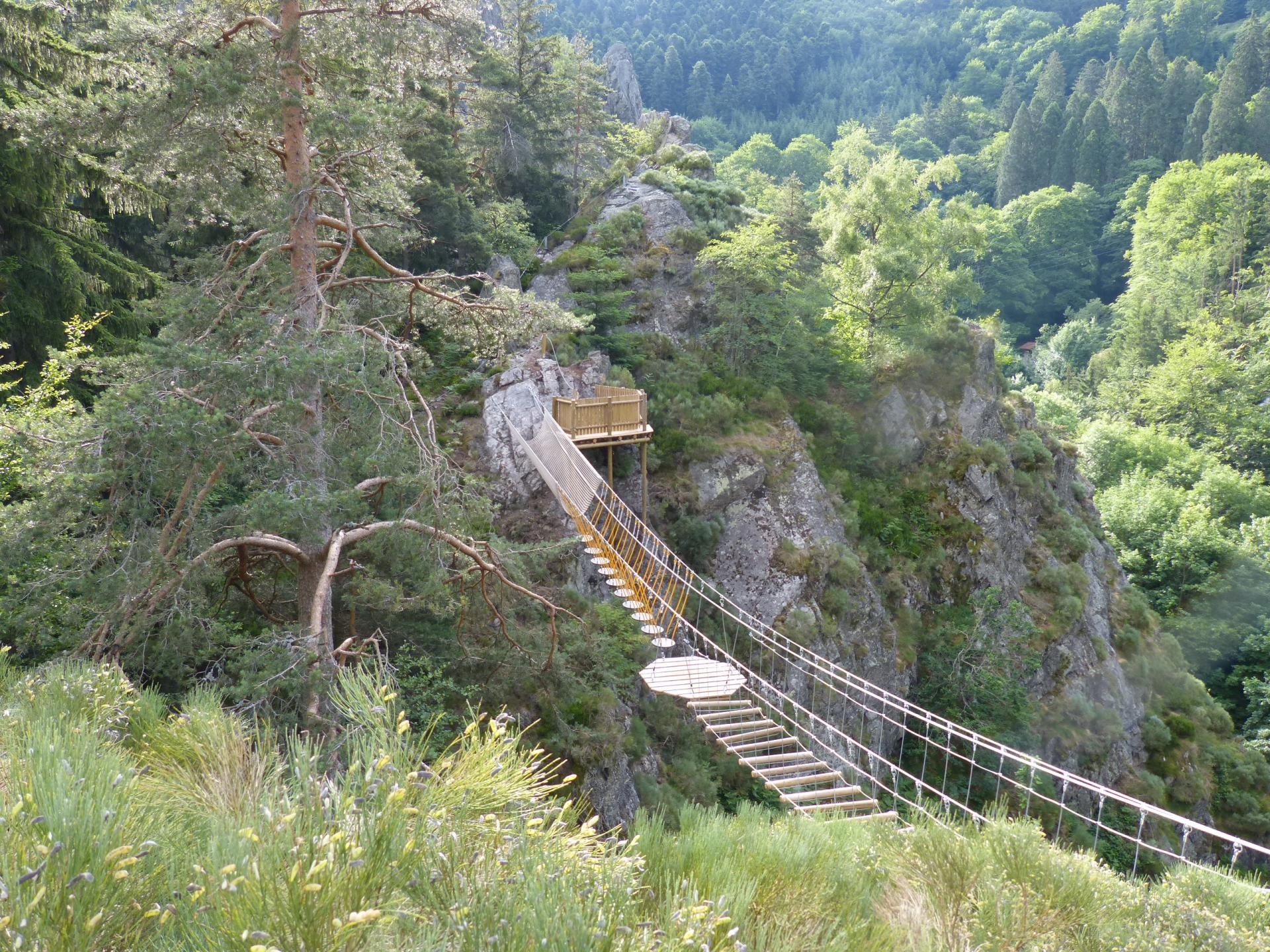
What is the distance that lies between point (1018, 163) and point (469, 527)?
55962mm

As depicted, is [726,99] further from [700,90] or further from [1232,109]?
[1232,109]

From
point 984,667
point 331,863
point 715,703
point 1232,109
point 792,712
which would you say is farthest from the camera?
point 1232,109

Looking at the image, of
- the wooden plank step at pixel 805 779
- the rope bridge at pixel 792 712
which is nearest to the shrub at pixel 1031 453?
the rope bridge at pixel 792 712

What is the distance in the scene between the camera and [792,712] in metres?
11.8

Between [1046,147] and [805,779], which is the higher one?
[1046,147]

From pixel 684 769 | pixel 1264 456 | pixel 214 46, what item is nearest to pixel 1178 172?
pixel 1264 456

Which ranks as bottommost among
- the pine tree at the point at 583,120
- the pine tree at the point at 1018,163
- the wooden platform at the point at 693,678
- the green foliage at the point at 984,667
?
the green foliage at the point at 984,667

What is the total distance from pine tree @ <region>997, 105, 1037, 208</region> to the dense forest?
2845 centimetres

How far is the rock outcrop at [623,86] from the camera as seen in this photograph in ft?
132

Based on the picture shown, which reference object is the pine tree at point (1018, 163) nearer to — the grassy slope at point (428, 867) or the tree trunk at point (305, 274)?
the tree trunk at point (305, 274)

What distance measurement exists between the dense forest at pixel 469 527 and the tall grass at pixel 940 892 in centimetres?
2

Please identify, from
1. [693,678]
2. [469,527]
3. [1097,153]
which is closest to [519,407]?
[693,678]

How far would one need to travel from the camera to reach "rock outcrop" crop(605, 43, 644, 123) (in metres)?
40.3

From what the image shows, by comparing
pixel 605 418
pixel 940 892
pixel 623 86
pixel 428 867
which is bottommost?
pixel 940 892
